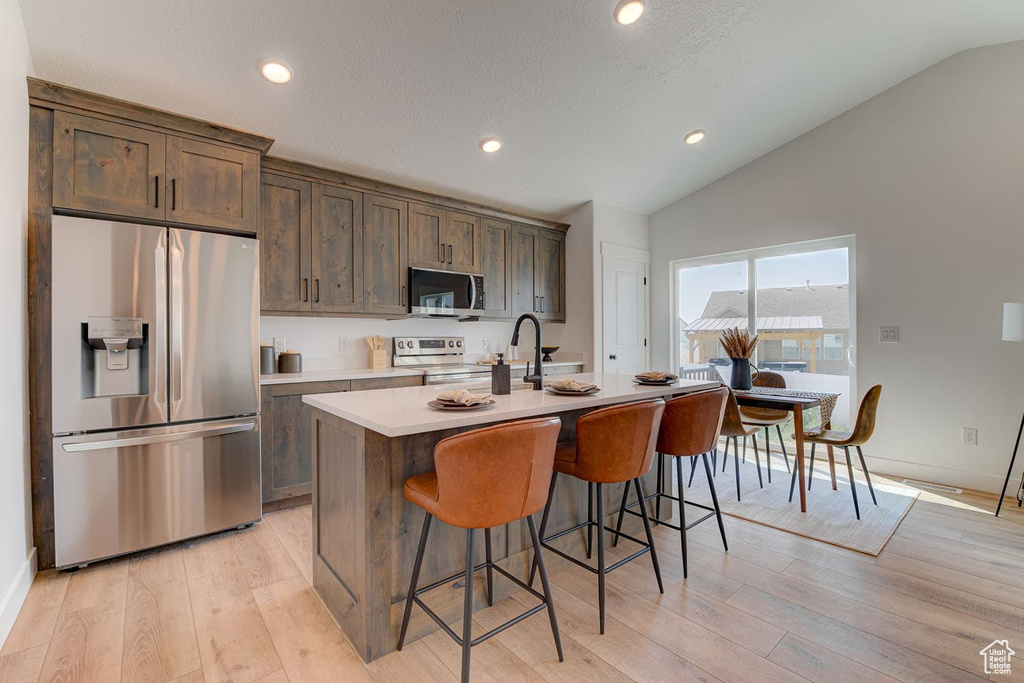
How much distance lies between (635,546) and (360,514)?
1565 mm

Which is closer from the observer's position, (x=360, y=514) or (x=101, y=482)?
(x=360, y=514)

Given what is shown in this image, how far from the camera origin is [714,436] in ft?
7.34

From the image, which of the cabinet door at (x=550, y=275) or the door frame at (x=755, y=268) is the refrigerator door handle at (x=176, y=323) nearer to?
the cabinet door at (x=550, y=275)

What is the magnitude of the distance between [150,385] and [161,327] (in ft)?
1.01

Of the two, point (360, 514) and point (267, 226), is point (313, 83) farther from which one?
point (360, 514)

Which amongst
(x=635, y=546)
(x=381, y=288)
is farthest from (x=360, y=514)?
(x=381, y=288)

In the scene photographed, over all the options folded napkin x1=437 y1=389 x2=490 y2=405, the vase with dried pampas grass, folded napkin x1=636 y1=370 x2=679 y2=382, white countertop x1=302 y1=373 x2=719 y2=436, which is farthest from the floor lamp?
folded napkin x1=437 y1=389 x2=490 y2=405

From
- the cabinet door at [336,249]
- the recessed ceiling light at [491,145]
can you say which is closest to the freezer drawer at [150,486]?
the cabinet door at [336,249]

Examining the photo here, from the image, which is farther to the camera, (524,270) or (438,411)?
(524,270)

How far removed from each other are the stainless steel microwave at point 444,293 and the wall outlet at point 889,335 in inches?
134

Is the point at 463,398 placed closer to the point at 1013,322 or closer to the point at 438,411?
the point at 438,411

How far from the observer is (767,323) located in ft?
14.5


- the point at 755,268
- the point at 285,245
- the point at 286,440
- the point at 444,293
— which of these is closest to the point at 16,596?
the point at 286,440

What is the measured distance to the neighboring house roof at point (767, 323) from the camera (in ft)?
13.6
